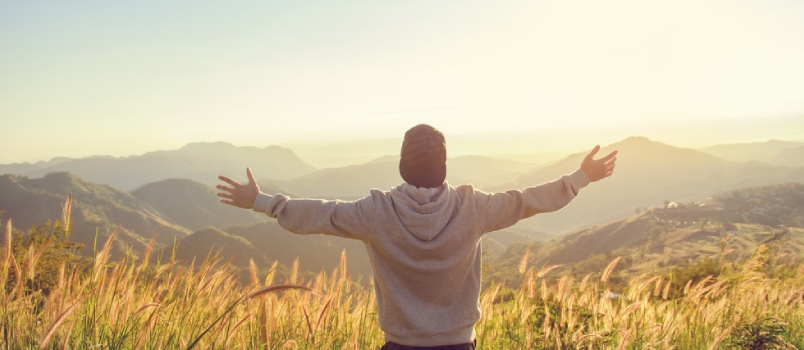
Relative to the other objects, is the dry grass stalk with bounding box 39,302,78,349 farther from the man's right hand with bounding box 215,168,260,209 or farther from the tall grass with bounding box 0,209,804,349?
the man's right hand with bounding box 215,168,260,209

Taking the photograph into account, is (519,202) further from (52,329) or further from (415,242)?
(52,329)

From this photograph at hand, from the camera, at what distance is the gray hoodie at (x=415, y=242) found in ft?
8.68

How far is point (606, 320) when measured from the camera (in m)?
4.07

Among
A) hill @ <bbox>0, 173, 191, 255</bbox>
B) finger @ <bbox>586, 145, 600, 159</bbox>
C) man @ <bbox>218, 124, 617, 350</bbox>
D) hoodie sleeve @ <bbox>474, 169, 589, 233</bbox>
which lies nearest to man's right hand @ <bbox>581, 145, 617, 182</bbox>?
finger @ <bbox>586, 145, 600, 159</bbox>

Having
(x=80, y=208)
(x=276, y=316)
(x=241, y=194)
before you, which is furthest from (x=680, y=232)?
(x=80, y=208)

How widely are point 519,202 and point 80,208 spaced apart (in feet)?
596

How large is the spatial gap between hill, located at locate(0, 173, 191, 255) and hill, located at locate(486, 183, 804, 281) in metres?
108

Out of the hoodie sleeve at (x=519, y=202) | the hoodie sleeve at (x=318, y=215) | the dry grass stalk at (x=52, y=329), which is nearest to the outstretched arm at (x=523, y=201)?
the hoodie sleeve at (x=519, y=202)

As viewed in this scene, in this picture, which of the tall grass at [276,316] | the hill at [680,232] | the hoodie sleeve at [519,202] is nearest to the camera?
the tall grass at [276,316]

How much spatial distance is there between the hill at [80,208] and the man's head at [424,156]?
448ft

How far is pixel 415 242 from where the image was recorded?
2.62 metres

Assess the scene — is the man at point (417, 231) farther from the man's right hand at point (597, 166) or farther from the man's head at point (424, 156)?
the man's right hand at point (597, 166)

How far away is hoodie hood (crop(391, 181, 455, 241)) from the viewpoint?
261 centimetres

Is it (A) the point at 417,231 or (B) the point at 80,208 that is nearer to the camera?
(A) the point at 417,231
